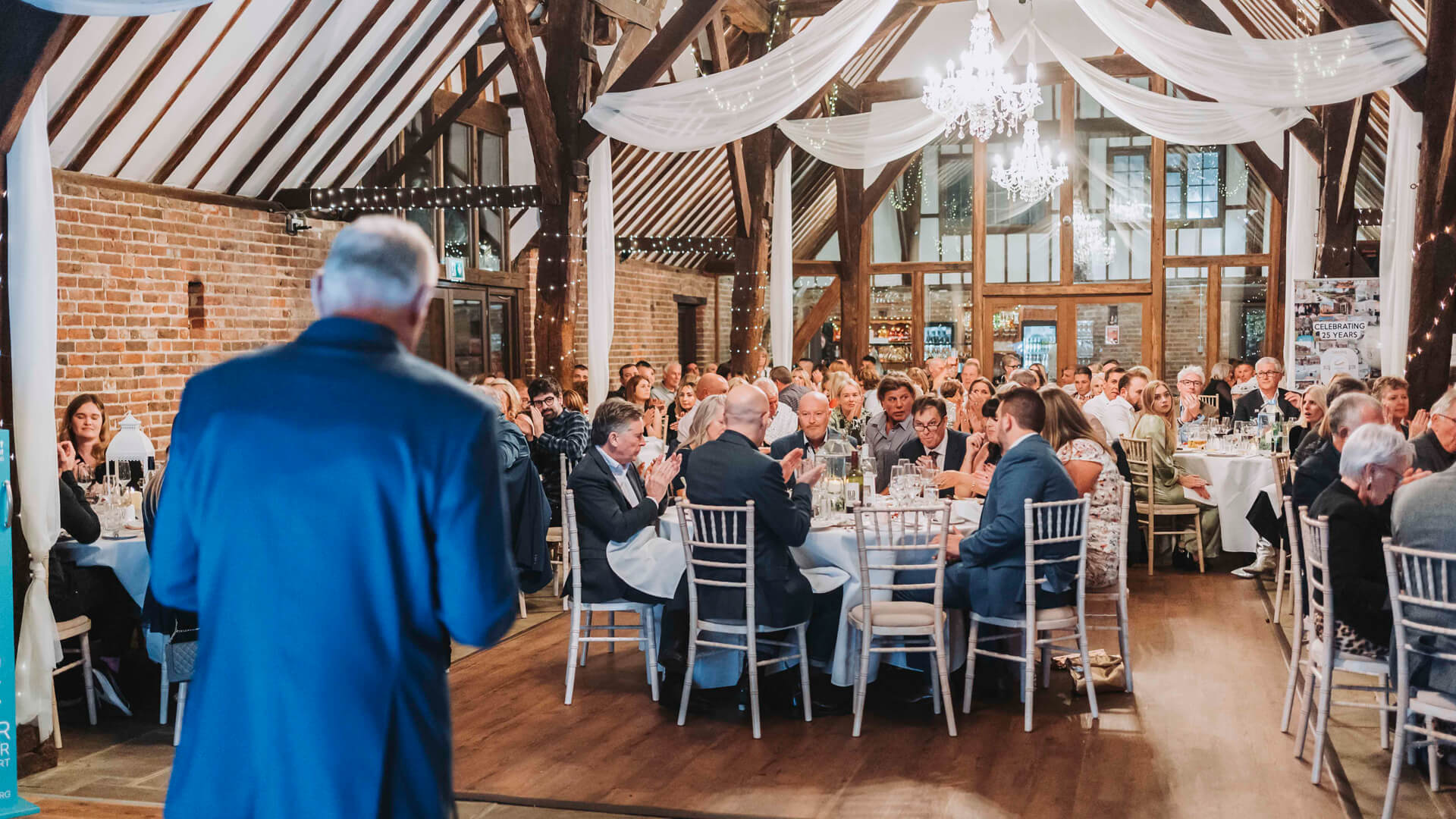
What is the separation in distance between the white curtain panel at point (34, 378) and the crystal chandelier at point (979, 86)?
5499 millimetres

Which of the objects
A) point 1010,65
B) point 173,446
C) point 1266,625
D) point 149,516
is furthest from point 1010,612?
point 1010,65

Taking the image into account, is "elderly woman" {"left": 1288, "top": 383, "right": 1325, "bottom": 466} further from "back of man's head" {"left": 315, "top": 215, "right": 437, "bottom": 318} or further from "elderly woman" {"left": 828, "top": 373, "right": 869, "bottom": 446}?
"back of man's head" {"left": 315, "top": 215, "right": 437, "bottom": 318}

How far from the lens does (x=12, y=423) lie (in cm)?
404

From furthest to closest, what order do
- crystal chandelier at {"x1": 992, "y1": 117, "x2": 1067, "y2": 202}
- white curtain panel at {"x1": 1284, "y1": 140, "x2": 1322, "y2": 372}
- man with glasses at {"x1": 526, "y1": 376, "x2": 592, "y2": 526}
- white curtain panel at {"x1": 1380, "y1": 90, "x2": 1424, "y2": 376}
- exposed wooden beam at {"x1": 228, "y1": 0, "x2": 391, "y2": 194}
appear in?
crystal chandelier at {"x1": 992, "y1": 117, "x2": 1067, "y2": 202}
white curtain panel at {"x1": 1284, "y1": 140, "x2": 1322, "y2": 372}
exposed wooden beam at {"x1": 228, "y1": 0, "x2": 391, "y2": 194}
white curtain panel at {"x1": 1380, "y1": 90, "x2": 1424, "y2": 376}
man with glasses at {"x1": 526, "y1": 376, "x2": 592, "y2": 526}

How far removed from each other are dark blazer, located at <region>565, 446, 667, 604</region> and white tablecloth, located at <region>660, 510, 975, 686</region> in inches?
16.1

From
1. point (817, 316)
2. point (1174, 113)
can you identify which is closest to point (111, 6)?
point (1174, 113)

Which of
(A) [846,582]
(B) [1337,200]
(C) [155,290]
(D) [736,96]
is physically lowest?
(A) [846,582]

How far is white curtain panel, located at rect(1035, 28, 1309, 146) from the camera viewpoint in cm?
870

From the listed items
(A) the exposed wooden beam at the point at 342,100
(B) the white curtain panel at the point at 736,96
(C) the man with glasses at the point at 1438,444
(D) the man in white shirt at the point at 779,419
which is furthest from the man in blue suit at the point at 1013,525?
(A) the exposed wooden beam at the point at 342,100

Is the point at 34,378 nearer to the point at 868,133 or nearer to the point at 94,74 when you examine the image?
the point at 94,74

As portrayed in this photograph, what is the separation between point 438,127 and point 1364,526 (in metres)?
9.05

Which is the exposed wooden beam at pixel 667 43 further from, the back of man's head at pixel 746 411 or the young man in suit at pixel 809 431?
the back of man's head at pixel 746 411

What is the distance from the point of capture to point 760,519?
14.7 feet

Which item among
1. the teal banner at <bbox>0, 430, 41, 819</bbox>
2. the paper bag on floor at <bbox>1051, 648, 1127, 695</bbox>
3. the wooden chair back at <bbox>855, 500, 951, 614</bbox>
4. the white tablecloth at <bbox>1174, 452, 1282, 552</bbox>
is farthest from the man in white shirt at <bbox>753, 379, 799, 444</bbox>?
the teal banner at <bbox>0, 430, 41, 819</bbox>
